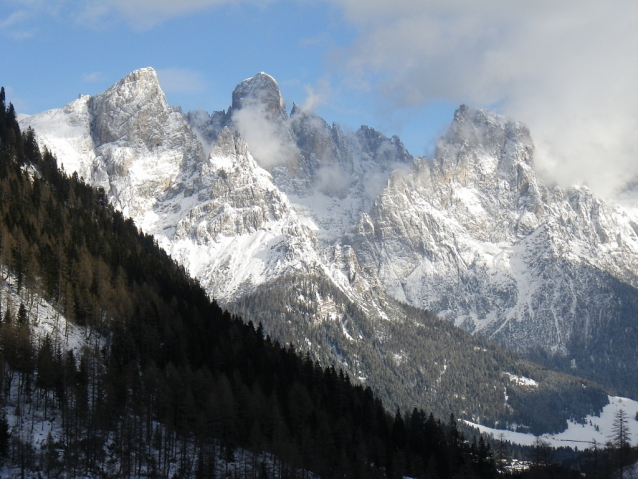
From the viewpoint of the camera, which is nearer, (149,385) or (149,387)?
(149,387)

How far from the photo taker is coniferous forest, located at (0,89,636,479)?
365 ft

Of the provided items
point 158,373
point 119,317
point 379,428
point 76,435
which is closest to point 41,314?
point 119,317

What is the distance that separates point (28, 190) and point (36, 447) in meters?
73.5

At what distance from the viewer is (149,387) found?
122438 millimetres

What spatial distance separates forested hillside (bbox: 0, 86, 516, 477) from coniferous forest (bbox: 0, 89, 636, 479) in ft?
0.82

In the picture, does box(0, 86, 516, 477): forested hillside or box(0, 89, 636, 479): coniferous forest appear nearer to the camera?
box(0, 89, 636, 479): coniferous forest

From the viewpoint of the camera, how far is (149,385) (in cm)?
12256

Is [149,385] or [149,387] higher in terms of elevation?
[149,385]

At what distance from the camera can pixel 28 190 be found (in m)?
166

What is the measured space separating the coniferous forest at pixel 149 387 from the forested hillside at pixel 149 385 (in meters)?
0.25

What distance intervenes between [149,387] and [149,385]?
→ 28 cm

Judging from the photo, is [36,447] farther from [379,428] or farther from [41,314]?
[379,428]

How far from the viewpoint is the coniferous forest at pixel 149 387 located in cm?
11131

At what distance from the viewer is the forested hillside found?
111750 mm
